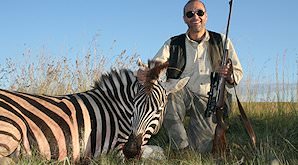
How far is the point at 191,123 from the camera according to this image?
4.38 m

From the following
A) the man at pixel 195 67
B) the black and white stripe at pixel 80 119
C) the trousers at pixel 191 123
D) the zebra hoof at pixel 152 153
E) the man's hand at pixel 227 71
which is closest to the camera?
the black and white stripe at pixel 80 119

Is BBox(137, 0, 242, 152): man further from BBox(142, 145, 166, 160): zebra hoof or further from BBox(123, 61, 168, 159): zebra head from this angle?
BBox(123, 61, 168, 159): zebra head

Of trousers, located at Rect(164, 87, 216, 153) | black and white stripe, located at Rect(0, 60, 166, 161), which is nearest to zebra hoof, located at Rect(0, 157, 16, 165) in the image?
black and white stripe, located at Rect(0, 60, 166, 161)

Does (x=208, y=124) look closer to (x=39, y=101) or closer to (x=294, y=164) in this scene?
(x=294, y=164)

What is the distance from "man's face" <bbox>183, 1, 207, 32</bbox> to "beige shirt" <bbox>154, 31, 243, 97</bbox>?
126 mm

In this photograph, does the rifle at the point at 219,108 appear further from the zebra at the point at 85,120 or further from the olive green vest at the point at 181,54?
the zebra at the point at 85,120

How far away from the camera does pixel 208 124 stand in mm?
4258

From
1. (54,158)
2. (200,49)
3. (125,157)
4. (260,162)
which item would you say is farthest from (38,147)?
(200,49)

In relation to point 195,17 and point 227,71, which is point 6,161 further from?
point 195,17

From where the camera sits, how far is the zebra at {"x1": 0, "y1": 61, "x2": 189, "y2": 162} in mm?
3096

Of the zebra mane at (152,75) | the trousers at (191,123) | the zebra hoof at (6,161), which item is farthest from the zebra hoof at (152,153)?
the zebra hoof at (6,161)

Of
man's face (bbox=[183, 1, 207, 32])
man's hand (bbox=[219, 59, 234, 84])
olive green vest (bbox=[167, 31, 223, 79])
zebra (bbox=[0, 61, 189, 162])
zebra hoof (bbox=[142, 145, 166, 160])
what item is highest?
man's face (bbox=[183, 1, 207, 32])

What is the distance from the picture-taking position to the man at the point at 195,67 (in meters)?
4.24

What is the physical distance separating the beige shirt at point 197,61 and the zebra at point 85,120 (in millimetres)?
818
